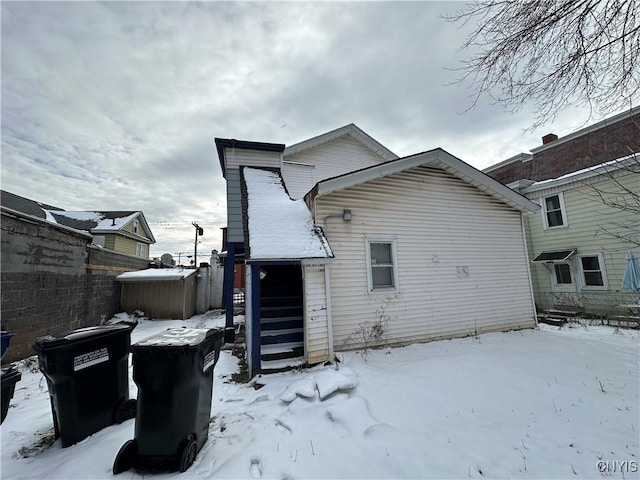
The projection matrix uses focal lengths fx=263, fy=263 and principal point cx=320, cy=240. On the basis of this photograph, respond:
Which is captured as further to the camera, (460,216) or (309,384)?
(460,216)

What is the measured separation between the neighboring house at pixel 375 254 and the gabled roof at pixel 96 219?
16.7 m

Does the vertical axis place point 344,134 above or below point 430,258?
above

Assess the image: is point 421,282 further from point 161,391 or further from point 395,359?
point 161,391

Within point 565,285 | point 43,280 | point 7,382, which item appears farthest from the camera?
point 565,285

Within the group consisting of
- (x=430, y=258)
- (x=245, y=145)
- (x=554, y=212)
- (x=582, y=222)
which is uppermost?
(x=245, y=145)

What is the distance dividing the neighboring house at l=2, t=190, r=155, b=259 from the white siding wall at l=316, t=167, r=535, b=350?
19.5 m

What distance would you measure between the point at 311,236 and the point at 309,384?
281 centimetres

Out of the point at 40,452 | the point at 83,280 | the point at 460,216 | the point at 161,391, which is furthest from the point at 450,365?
the point at 83,280

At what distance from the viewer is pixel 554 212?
38.1ft

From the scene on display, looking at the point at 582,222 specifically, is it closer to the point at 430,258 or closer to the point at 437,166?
the point at 437,166

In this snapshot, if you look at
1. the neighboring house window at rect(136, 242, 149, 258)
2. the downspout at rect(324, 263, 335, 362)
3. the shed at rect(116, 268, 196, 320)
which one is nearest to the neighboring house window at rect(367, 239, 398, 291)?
the downspout at rect(324, 263, 335, 362)

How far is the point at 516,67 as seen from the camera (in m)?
3.79

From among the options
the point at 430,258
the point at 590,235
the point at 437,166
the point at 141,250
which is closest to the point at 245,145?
the point at 437,166

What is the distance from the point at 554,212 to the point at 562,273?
2669 mm
